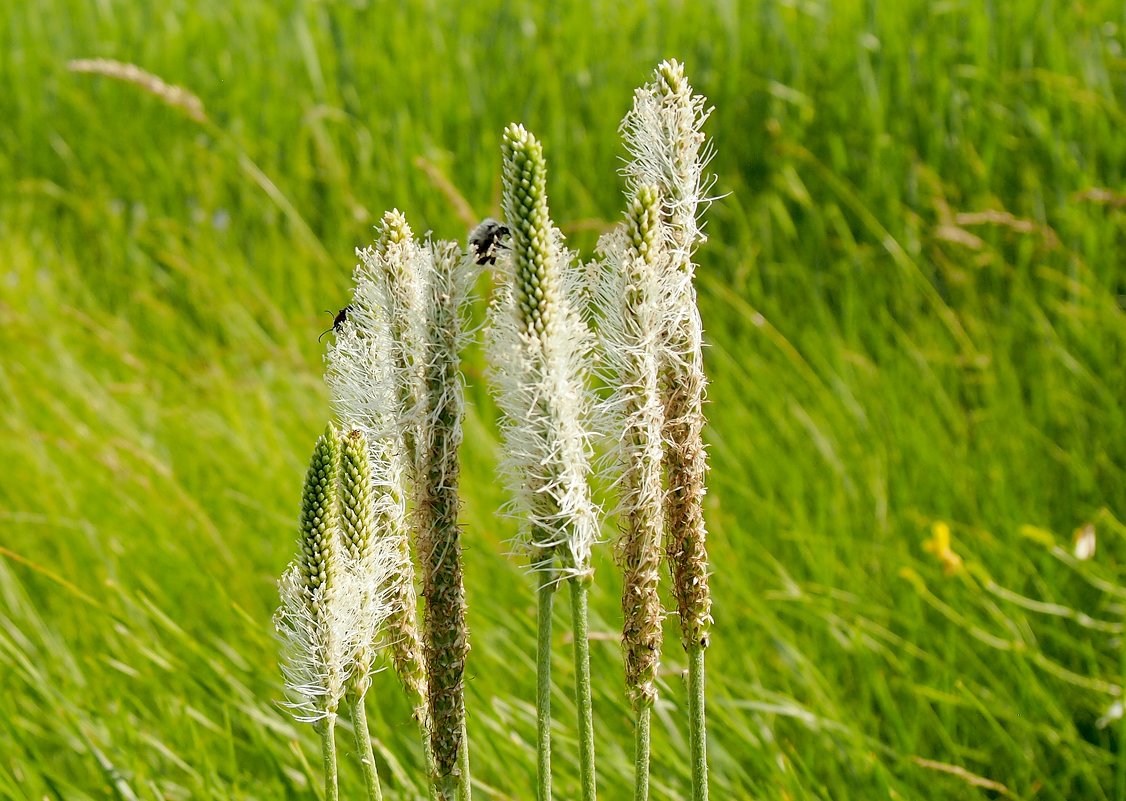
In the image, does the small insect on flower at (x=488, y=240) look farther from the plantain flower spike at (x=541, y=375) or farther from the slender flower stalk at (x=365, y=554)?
the slender flower stalk at (x=365, y=554)

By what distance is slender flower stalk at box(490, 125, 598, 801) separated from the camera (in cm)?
100

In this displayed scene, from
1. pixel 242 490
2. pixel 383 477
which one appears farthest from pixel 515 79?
pixel 383 477

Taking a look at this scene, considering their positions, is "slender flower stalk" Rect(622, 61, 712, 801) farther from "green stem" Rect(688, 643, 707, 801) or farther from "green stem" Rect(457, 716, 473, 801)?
"green stem" Rect(457, 716, 473, 801)

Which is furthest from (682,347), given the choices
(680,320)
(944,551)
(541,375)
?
(944,551)

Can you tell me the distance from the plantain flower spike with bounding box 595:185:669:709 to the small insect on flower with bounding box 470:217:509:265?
0.10 meters

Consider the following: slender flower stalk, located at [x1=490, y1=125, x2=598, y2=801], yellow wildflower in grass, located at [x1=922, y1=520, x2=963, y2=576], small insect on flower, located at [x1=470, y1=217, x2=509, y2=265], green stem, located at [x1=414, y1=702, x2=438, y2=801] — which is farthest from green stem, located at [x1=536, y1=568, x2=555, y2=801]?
yellow wildflower in grass, located at [x1=922, y1=520, x2=963, y2=576]

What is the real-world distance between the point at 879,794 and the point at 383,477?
127cm

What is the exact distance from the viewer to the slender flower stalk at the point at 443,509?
1091mm

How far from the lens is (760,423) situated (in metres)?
3.47

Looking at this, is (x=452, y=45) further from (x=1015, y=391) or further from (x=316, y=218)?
(x=1015, y=391)

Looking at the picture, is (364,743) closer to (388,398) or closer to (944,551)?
(388,398)

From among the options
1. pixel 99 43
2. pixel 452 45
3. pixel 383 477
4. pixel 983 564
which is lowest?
pixel 383 477

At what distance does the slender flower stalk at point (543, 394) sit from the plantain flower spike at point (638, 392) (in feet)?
0.11

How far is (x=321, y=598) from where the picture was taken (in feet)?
3.69
